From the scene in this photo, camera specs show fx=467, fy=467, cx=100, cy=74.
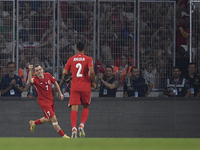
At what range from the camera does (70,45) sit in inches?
430

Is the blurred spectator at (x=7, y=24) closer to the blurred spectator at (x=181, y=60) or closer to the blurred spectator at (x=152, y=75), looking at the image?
the blurred spectator at (x=152, y=75)

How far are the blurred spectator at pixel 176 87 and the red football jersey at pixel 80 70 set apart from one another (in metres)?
3.04

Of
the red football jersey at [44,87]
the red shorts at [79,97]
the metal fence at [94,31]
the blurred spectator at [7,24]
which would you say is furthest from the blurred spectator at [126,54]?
the blurred spectator at [7,24]

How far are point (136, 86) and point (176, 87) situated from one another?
95cm

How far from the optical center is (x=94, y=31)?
1086cm

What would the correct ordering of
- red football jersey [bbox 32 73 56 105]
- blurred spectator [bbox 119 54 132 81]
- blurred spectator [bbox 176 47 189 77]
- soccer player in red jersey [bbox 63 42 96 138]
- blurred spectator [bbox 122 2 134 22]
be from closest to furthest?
soccer player in red jersey [bbox 63 42 96 138]
red football jersey [bbox 32 73 56 105]
blurred spectator [bbox 122 2 134 22]
blurred spectator [bbox 119 54 132 81]
blurred spectator [bbox 176 47 189 77]

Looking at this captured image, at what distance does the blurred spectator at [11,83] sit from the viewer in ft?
35.7

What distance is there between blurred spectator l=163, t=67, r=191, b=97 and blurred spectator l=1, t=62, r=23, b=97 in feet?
11.3

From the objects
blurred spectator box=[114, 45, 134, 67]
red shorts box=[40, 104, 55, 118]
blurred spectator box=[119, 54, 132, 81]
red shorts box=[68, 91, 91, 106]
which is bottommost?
red shorts box=[40, 104, 55, 118]

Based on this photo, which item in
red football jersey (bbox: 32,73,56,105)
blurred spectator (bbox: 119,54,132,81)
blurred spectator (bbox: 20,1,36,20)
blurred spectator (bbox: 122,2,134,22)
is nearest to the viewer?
red football jersey (bbox: 32,73,56,105)

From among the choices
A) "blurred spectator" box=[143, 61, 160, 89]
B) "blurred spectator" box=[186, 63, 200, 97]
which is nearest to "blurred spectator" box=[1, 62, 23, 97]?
"blurred spectator" box=[143, 61, 160, 89]

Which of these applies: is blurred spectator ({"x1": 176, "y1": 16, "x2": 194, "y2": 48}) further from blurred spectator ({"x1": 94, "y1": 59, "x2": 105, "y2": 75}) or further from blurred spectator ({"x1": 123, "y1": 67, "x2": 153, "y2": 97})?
blurred spectator ({"x1": 94, "y1": 59, "x2": 105, "y2": 75})

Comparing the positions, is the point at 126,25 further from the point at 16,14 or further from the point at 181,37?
the point at 16,14

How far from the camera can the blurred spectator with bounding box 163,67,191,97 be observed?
11.0m
